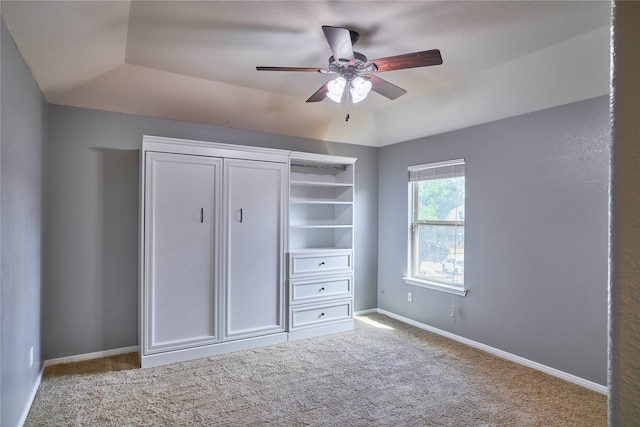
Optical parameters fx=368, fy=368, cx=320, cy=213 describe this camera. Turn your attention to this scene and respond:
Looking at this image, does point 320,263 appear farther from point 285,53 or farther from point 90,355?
point 90,355

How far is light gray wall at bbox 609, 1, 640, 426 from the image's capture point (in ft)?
1.09

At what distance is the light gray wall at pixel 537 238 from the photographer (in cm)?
296

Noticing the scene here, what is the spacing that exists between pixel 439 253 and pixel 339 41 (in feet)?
9.74

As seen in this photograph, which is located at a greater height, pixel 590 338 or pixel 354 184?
pixel 354 184

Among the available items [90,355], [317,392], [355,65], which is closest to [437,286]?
[317,392]

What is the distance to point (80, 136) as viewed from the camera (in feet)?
11.2

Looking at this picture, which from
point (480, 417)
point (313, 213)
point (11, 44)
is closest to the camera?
point (11, 44)

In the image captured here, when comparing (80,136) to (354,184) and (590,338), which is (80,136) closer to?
(354,184)

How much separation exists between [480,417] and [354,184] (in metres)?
3.05

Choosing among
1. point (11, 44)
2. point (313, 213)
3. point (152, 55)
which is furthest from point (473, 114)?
point (11, 44)

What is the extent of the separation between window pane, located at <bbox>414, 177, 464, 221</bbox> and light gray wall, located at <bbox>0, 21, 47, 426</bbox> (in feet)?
12.8

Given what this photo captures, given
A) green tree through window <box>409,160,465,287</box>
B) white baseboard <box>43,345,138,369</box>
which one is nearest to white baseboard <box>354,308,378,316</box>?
green tree through window <box>409,160,465,287</box>

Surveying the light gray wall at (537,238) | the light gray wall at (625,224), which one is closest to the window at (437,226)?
the light gray wall at (537,238)

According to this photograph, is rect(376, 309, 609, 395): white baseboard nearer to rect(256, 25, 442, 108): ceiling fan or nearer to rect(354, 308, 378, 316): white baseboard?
rect(354, 308, 378, 316): white baseboard
